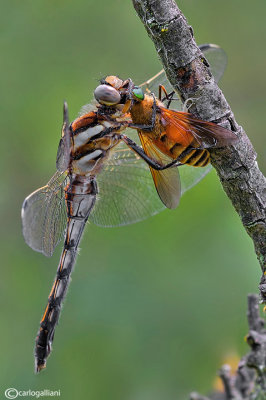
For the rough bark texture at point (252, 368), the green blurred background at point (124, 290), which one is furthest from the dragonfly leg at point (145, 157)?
the green blurred background at point (124, 290)

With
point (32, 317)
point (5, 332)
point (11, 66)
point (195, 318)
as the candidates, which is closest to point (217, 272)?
point (195, 318)

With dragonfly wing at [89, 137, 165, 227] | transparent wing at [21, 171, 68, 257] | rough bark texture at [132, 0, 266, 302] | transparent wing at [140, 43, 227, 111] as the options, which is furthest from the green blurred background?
rough bark texture at [132, 0, 266, 302]

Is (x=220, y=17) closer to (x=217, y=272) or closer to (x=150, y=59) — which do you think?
(x=150, y=59)

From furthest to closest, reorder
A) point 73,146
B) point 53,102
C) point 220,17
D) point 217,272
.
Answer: point 220,17
point 53,102
point 217,272
point 73,146

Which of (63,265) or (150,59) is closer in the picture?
(63,265)

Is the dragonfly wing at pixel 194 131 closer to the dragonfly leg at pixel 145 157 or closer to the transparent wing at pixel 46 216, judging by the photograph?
the dragonfly leg at pixel 145 157
